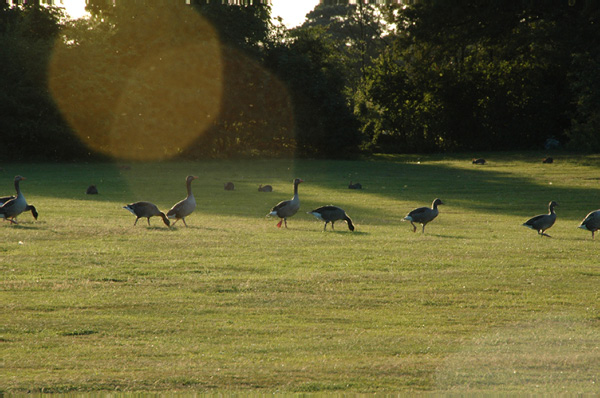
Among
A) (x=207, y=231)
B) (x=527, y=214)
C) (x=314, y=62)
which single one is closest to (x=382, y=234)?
(x=207, y=231)

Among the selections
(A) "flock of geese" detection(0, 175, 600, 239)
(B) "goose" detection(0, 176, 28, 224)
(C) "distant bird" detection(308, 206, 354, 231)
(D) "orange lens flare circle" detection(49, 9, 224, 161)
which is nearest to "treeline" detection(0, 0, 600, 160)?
(D) "orange lens flare circle" detection(49, 9, 224, 161)

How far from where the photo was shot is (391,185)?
123ft

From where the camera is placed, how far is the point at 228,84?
5759 centimetres

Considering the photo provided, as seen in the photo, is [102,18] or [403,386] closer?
[403,386]

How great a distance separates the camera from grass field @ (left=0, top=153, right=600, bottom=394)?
8.09 m

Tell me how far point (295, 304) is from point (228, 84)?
47608mm

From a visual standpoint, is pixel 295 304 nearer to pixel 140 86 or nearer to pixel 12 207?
pixel 12 207

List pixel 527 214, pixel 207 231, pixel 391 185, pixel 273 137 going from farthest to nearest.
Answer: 1. pixel 273 137
2. pixel 391 185
3. pixel 527 214
4. pixel 207 231

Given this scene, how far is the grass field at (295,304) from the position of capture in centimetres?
809

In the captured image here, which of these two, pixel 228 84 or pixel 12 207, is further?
pixel 228 84

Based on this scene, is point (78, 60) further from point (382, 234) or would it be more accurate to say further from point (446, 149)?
point (382, 234)

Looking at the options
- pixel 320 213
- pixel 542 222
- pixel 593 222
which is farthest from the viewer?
pixel 320 213

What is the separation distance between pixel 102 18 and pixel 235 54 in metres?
10.7

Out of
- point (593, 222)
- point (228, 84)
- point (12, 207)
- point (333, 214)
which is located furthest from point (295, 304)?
point (228, 84)
